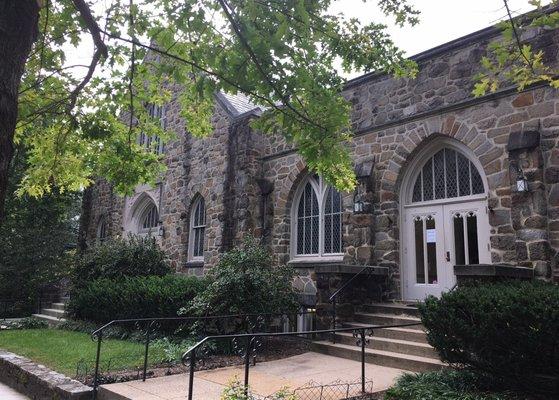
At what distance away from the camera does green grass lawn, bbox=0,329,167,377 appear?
7773 millimetres

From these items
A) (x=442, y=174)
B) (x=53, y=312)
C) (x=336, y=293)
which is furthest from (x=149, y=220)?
(x=442, y=174)

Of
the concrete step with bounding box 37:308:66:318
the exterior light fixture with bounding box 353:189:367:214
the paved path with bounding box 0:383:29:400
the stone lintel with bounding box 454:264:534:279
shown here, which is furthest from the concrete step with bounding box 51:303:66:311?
the stone lintel with bounding box 454:264:534:279

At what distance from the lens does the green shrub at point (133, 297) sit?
406 inches

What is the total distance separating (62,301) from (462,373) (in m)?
14.4

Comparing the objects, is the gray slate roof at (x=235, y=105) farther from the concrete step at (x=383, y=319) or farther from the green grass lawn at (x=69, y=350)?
the green grass lawn at (x=69, y=350)

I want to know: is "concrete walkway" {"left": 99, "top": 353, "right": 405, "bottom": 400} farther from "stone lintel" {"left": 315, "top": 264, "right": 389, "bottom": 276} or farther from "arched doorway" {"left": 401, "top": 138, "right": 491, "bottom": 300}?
"arched doorway" {"left": 401, "top": 138, "right": 491, "bottom": 300}

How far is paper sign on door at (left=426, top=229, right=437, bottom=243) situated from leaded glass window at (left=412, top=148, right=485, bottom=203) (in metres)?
0.65

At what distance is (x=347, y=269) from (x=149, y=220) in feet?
35.8

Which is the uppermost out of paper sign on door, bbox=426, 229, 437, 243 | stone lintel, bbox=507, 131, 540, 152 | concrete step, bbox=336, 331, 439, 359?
stone lintel, bbox=507, 131, 540, 152

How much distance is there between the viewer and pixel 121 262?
1380 cm

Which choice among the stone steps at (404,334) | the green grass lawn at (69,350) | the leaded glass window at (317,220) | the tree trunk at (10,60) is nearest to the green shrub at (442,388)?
the stone steps at (404,334)

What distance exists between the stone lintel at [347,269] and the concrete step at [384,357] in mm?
1294

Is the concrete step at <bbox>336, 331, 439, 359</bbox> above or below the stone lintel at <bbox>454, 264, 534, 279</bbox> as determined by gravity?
below

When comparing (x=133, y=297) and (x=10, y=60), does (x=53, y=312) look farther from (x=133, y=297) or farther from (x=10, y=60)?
(x=10, y=60)
